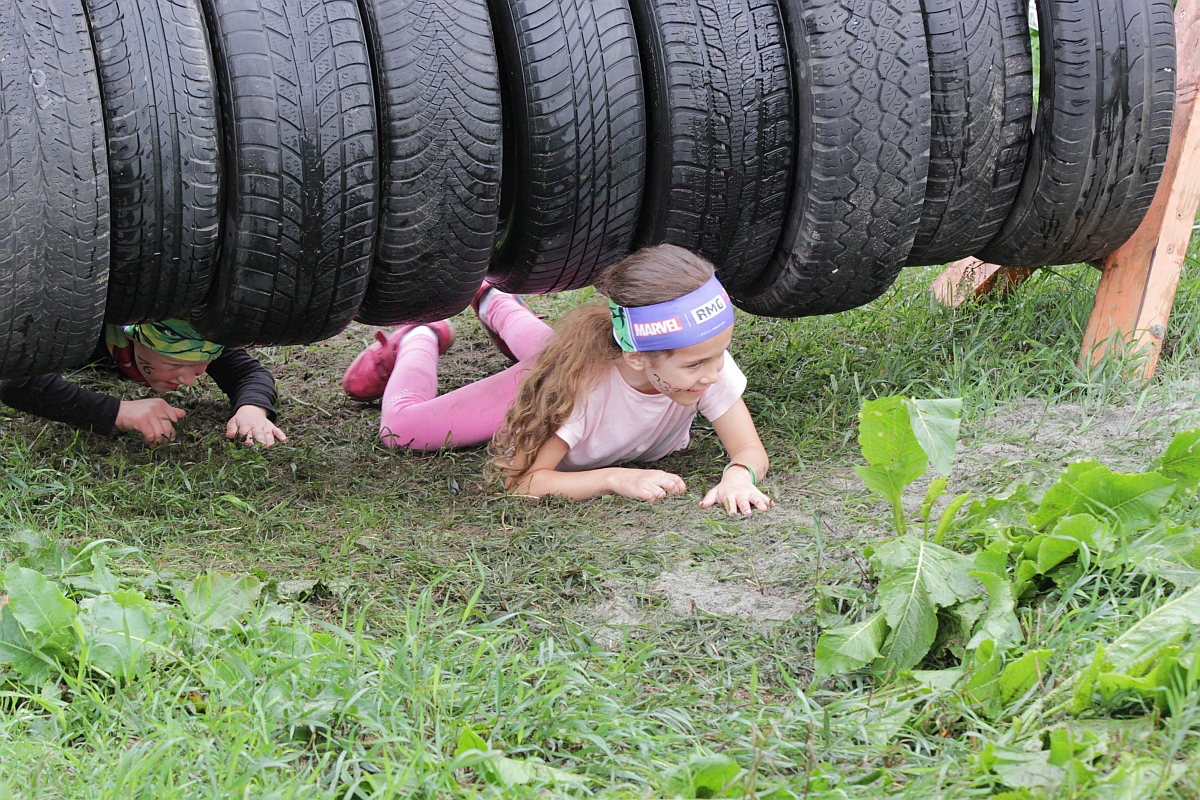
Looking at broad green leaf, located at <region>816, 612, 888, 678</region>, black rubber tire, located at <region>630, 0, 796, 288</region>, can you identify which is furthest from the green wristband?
broad green leaf, located at <region>816, 612, 888, 678</region>

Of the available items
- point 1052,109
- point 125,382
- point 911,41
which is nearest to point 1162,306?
point 1052,109

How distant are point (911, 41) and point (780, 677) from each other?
6.54 feet

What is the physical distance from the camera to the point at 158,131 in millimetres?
2895

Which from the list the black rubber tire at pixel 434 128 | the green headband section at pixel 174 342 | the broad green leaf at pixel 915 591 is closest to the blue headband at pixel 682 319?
the black rubber tire at pixel 434 128

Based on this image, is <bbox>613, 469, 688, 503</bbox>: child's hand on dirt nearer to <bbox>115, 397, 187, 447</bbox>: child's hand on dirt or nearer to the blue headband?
the blue headband

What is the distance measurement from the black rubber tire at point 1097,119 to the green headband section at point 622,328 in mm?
1440

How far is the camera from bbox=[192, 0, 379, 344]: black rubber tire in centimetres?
295

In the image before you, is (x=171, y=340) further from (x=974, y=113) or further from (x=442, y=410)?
(x=974, y=113)

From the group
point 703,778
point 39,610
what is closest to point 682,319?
point 703,778

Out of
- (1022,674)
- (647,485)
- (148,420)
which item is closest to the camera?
(1022,674)

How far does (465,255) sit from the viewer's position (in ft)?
10.8

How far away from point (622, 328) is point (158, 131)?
1.40 m

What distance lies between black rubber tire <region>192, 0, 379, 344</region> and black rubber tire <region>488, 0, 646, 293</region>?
1.47 feet

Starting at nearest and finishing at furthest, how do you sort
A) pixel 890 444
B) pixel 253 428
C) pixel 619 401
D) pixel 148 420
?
pixel 890 444 → pixel 619 401 → pixel 148 420 → pixel 253 428
